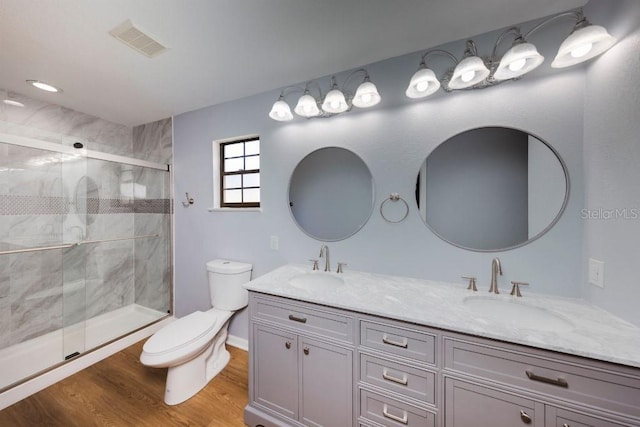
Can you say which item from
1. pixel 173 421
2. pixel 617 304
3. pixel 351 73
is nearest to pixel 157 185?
pixel 173 421

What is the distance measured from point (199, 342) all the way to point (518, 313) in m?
1.98

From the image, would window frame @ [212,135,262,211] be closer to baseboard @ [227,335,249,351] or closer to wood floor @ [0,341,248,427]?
baseboard @ [227,335,249,351]

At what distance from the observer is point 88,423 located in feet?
4.59

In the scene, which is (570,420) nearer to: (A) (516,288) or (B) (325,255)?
(A) (516,288)

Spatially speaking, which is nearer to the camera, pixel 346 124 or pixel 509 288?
pixel 509 288

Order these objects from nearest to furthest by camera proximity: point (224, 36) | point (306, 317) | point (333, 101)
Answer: point (306, 317), point (224, 36), point (333, 101)

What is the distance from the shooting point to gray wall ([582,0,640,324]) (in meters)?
0.94

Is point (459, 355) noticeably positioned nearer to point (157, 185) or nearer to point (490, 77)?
point (490, 77)

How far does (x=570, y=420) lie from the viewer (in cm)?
81

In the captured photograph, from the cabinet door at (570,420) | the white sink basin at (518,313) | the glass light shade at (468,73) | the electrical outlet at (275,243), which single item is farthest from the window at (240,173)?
the cabinet door at (570,420)

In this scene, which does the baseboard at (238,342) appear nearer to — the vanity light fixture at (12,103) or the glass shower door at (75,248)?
the glass shower door at (75,248)

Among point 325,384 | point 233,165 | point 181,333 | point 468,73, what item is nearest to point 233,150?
point 233,165

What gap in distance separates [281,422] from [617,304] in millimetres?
1757

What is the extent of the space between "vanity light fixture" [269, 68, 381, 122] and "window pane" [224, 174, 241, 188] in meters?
0.81
